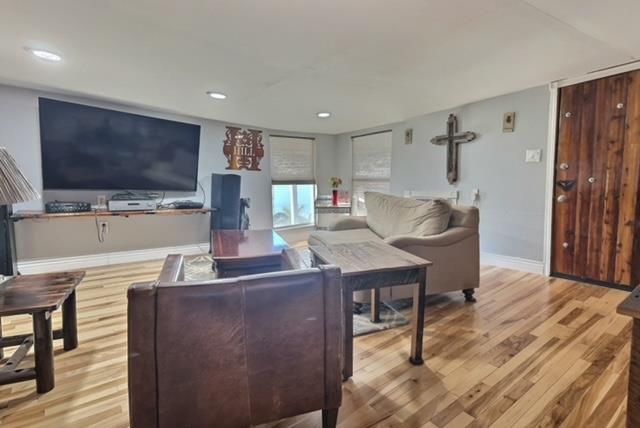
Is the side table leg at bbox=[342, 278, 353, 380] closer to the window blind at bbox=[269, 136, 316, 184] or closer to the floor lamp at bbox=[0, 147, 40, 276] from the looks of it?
the floor lamp at bbox=[0, 147, 40, 276]

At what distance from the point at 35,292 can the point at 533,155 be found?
4.08 meters

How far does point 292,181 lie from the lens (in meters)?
5.48

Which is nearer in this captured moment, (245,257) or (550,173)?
(245,257)

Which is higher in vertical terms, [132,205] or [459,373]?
[132,205]

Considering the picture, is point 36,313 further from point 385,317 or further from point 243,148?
point 243,148

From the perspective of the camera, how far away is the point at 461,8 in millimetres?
1783

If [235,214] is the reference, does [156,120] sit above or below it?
above

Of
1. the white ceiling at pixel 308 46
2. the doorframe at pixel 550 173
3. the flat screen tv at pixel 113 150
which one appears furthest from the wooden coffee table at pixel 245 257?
the doorframe at pixel 550 173

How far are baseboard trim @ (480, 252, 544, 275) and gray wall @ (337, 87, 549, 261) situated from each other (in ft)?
0.15

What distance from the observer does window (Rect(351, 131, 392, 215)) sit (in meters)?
5.10

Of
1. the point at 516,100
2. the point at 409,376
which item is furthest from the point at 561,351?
the point at 516,100

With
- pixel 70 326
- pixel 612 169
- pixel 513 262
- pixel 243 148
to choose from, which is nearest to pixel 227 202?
pixel 243 148

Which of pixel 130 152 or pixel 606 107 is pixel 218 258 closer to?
pixel 130 152

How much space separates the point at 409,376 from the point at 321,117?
3550 mm
